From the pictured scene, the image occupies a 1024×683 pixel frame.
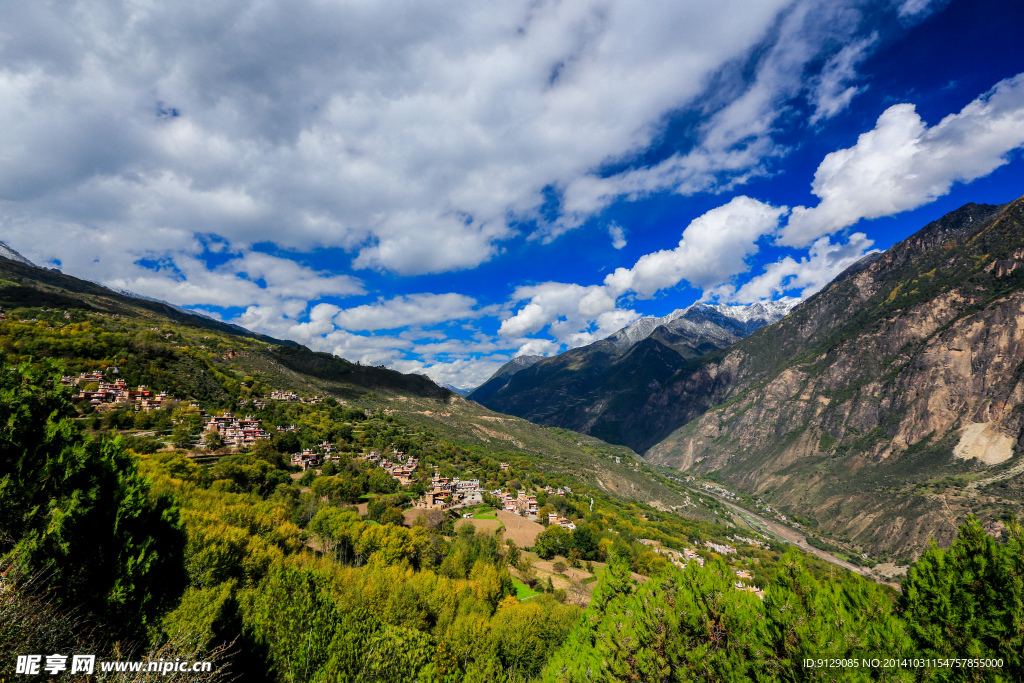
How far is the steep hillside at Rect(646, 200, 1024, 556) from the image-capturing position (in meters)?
99.6

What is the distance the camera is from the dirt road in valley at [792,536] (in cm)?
8719

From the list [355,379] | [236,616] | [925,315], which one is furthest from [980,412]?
[355,379]

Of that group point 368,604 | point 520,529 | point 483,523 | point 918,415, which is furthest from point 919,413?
point 368,604

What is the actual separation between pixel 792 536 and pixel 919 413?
8247 cm

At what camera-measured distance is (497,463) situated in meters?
85.9

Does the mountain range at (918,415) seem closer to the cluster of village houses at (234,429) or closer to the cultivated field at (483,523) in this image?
the cultivated field at (483,523)

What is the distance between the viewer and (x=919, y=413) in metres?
137

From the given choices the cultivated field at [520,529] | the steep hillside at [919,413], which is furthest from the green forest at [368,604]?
the steep hillside at [919,413]

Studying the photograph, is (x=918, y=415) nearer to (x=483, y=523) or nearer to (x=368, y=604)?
(x=483, y=523)

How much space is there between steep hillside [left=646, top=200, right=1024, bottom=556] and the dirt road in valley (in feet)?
37.7

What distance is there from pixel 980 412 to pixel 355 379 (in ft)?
717

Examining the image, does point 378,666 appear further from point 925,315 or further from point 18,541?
point 925,315

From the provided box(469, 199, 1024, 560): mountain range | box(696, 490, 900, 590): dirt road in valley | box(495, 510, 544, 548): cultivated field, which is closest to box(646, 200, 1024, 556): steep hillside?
box(469, 199, 1024, 560): mountain range

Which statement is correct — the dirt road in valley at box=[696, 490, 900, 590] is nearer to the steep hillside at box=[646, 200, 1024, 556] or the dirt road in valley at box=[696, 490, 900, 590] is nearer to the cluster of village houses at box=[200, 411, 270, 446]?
the steep hillside at box=[646, 200, 1024, 556]
